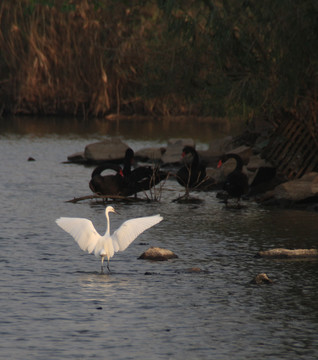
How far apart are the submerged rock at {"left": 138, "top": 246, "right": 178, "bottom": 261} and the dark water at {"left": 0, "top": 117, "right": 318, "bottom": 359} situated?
0.58 ft

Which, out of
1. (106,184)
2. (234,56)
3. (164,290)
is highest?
(234,56)

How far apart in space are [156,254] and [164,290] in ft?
5.58

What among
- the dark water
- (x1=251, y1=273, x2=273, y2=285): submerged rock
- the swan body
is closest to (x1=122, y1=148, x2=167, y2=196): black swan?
Result: the swan body

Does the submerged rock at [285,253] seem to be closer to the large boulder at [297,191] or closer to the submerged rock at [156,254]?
the submerged rock at [156,254]

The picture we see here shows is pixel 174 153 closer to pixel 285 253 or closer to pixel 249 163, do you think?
pixel 249 163

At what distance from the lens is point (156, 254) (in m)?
11.9

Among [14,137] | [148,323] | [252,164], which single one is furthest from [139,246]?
[14,137]

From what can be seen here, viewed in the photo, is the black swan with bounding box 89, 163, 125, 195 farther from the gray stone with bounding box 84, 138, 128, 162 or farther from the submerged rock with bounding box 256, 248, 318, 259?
the gray stone with bounding box 84, 138, 128, 162

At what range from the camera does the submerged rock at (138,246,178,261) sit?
11.9 metres

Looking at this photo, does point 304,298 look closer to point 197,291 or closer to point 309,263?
point 197,291

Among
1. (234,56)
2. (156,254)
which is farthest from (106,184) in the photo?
(156,254)

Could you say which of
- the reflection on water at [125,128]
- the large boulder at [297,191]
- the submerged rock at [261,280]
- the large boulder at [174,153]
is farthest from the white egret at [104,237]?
the reflection on water at [125,128]

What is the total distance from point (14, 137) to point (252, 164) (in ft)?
44.9

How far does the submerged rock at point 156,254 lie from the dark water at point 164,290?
18cm
